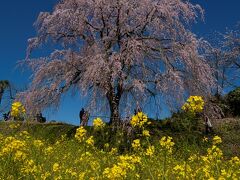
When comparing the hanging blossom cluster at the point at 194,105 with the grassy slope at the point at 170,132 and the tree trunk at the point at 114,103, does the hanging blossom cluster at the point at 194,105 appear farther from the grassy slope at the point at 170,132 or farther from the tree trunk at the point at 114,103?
the tree trunk at the point at 114,103

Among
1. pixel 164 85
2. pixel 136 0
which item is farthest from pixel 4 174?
pixel 136 0

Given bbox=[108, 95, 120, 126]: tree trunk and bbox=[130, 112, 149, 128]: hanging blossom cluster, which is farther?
bbox=[108, 95, 120, 126]: tree trunk

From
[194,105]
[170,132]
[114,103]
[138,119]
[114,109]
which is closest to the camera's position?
[194,105]

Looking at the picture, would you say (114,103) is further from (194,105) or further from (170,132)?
(194,105)

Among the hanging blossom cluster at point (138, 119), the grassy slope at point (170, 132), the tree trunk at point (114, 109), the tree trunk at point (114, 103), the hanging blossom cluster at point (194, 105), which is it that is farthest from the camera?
the grassy slope at point (170, 132)

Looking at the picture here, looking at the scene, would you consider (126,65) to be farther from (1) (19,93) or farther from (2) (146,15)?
(1) (19,93)

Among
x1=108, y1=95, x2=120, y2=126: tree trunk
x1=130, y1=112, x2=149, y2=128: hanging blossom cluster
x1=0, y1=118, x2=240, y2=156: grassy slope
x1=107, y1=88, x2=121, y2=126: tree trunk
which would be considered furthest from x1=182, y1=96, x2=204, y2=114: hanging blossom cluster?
x1=107, y1=88, x2=121, y2=126: tree trunk

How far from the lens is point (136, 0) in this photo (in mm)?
21656

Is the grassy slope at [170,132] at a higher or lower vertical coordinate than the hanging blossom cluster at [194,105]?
higher

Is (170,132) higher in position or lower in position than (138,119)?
higher

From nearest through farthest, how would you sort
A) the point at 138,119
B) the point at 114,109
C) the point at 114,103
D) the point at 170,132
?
the point at 138,119
the point at 114,109
the point at 170,132
the point at 114,103

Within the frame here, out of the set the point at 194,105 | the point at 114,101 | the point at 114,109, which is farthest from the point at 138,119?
the point at 114,101

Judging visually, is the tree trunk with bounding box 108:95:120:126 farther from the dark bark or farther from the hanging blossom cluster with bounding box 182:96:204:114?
the hanging blossom cluster with bounding box 182:96:204:114

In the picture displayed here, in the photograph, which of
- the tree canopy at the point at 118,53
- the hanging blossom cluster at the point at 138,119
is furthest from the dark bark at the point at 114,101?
the hanging blossom cluster at the point at 138,119
